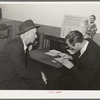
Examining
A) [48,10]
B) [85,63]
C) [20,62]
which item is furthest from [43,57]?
[48,10]

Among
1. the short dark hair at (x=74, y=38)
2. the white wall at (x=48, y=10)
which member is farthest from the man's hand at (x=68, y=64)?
the white wall at (x=48, y=10)

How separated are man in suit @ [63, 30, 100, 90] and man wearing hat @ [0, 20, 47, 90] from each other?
0.27 meters

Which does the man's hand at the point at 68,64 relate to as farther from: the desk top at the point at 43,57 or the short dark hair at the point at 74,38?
the short dark hair at the point at 74,38

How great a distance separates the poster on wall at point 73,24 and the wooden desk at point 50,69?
35 centimetres

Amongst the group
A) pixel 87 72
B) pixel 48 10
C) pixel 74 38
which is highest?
pixel 48 10

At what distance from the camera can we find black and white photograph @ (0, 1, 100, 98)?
55.6 inches

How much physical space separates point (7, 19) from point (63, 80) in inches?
34.1

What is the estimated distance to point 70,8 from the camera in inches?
66.0

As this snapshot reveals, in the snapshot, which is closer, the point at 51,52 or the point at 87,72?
the point at 87,72

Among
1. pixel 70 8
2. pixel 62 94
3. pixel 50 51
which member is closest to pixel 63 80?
pixel 62 94

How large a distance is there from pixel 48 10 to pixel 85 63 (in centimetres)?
68

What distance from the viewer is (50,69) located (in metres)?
1.46

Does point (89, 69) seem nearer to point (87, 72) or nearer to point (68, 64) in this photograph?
point (87, 72)

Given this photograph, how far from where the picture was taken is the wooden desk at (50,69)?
1446 millimetres
